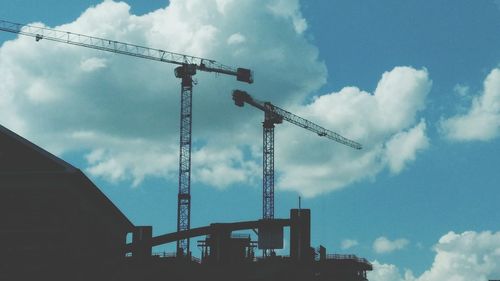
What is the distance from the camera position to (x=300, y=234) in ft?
222

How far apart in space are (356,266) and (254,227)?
206 feet

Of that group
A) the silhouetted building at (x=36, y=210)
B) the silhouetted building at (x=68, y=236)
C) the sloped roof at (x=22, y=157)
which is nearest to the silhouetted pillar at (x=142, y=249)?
the silhouetted building at (x=68, y=236)

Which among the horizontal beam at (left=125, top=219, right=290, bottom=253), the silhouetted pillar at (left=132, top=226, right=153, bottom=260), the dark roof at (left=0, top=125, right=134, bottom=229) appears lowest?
the silhouetted pillar at (left=132, top=226, right=153, bottom=260)

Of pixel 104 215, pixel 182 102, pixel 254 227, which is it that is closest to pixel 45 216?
pixel 104 215

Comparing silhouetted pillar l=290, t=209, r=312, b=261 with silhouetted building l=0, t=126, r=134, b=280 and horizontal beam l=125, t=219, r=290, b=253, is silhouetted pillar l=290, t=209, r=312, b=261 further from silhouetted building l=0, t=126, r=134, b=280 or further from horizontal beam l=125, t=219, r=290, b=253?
silhouetted building l=0, t=126, r=134, b=280

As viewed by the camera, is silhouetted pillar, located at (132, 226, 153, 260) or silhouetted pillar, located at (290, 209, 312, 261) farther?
silhouetted pillar, located at (290, 209, 312, 261)

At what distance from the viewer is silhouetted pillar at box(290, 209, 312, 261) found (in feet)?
222

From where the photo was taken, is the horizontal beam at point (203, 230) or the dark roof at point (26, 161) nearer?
the dark roof at point (26, 161)

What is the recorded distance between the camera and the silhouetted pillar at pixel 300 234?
67.6 meters

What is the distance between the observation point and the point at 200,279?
2707 inches

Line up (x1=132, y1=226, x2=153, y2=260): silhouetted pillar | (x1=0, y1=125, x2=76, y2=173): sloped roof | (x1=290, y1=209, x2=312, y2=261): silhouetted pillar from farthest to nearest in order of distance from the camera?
(x1=290, y1=209, x2=312, y2=261): silhouetted pillar, (x1=132, y1=226, x2=153, y2=260): silhouetted pillar, (x1=0, y1=125, x2=76, y2=173): sloped roof

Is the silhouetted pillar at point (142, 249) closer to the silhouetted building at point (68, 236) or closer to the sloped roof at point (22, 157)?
the silhouetted building at point (68, 236)

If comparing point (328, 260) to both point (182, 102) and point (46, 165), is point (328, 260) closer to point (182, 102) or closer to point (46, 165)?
point (182, 102)

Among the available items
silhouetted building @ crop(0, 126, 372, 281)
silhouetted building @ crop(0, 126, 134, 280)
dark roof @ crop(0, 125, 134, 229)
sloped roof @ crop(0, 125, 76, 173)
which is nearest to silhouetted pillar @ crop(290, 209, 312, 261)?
silhouetted building @ crop(0, 126, 372, 281)
